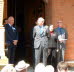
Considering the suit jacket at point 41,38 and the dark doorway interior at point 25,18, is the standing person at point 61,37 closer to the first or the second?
the suit jacket at point 41,38

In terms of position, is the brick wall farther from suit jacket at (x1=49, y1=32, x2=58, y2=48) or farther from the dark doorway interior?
the dark doorway interior

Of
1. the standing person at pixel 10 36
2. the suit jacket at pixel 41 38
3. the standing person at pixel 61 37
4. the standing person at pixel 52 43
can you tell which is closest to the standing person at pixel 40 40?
the suit jacket at pixel 41 38

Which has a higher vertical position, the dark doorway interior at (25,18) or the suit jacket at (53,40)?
the dark doorway interior at (25,18)

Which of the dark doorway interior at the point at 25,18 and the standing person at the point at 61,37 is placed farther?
the dark doorway interior at the point at 25,18

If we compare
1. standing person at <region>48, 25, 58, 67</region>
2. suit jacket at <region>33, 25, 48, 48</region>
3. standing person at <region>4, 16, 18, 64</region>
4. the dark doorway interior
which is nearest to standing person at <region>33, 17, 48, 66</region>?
suit jacket at <region>33, 25, 48, 48</region>

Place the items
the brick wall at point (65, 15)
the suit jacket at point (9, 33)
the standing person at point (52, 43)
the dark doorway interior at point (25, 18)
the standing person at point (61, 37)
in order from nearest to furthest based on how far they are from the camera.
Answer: the suit jacket at point (9, 33), the standing person at point (52, 43), the standing person at point (61, 37), the brick wall at point (65, 15), the dark doorway interior at point (25, 18)

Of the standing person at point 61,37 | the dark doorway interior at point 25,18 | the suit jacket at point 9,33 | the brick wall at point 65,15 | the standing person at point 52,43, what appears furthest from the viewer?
the dark doorway interior at point 25,18

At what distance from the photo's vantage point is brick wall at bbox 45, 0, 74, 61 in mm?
12281

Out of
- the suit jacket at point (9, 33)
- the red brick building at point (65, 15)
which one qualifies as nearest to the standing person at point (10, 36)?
the suit jacket at point (9, 33)

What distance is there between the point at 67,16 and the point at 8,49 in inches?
107

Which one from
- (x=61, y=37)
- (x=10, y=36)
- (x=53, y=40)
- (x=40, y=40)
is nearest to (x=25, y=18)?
(x=61, y=37)

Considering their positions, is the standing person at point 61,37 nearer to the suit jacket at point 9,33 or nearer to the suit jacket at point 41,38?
the suit jacket at point 41,38

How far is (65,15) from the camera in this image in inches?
485

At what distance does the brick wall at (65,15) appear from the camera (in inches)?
484
